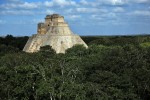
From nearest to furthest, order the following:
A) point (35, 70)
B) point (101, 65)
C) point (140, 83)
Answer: point (35, 70), point (140, 83), point (101, 65)

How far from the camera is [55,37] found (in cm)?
5619

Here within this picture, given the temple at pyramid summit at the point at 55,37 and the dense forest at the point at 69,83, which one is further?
the temple at pyramid summit at the point at 55,37

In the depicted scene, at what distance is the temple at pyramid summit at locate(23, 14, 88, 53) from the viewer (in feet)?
183

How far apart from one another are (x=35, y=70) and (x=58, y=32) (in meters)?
33.6

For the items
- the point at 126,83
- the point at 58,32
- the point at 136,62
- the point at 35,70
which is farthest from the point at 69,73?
the point at 58,32

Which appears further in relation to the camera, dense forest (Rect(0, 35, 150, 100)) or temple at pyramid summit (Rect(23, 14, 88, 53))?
temple at pyramid summit (Rect(23, 14, 88, 53))

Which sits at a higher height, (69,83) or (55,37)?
(55,37)

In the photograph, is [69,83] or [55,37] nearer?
[69,83]

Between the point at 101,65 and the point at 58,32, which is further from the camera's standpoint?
the point at 58,32

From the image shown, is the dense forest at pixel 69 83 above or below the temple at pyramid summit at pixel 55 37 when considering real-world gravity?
below

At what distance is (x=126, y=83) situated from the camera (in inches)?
971

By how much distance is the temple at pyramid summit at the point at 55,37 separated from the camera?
2197 inches

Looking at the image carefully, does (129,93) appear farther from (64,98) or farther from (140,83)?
(64,98)

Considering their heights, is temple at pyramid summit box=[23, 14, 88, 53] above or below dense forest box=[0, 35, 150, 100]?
above
